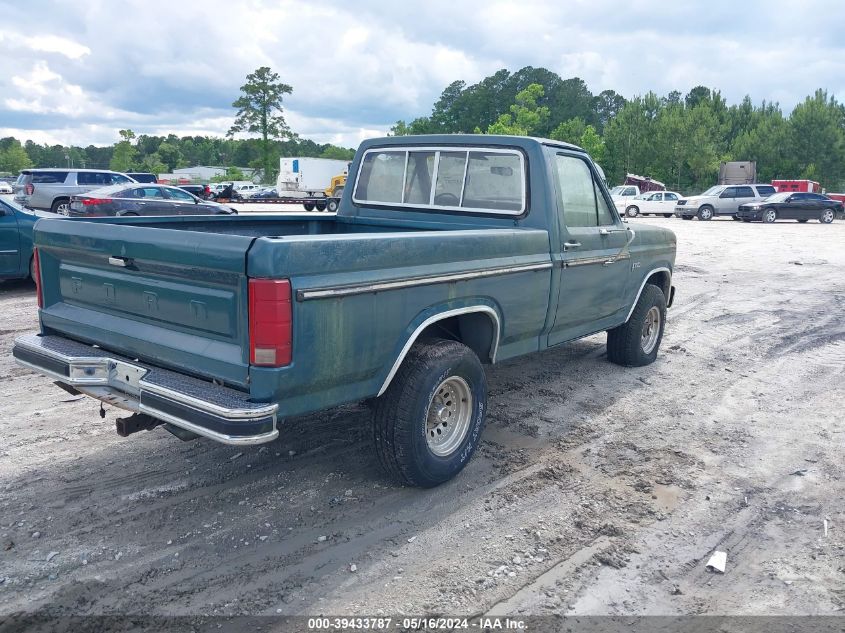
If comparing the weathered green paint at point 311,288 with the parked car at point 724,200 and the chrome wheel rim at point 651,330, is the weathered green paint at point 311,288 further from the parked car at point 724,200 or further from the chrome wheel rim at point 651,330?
the parked car at point 724,200

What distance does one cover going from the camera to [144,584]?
3.23m

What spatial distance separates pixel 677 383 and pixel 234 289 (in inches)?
186

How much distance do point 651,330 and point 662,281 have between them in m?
0.52

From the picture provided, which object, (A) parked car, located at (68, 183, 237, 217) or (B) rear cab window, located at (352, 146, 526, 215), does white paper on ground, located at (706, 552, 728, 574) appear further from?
(A) parked car, located at (68, 183, 237, 217)

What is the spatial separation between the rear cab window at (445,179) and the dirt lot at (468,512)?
170cm

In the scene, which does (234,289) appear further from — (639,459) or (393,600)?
(639,459)

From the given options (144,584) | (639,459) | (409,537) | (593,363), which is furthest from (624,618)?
(593,363)

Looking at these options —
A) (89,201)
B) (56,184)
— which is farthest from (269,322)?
(56,184)

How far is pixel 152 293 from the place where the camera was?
369cm

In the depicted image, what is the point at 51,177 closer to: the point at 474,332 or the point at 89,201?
the point at 89,201

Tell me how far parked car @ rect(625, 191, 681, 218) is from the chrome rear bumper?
34430mm

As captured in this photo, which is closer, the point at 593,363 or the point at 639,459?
the point at 639,459

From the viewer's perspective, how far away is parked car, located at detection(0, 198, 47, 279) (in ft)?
32.4

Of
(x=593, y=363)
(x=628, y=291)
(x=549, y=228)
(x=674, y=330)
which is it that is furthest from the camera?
(x=674, y=330)
